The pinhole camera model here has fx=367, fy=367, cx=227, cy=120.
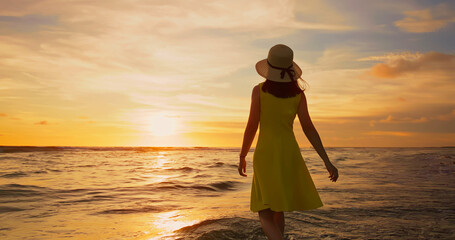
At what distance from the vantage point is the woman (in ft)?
11.7

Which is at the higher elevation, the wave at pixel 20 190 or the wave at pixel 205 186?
the wave at pixel 20 190

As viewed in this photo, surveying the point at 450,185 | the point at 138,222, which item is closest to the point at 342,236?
the point at 138,222

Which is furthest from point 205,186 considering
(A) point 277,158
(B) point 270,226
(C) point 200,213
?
(A) point 277,158

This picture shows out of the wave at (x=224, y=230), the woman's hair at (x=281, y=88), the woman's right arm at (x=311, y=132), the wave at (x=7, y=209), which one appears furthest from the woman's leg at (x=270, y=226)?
the wave at (x=7, y=209)

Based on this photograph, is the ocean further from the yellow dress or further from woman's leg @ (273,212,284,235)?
the yellow dress

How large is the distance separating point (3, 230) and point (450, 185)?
12.0m

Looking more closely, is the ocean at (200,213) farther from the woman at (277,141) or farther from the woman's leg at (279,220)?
the woman at (277,141)

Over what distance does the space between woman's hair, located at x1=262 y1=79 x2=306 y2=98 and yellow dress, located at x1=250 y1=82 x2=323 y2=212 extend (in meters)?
0.04

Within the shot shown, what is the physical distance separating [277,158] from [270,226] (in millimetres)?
686

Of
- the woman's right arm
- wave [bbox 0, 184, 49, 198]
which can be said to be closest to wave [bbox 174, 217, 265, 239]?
the woman's right arm

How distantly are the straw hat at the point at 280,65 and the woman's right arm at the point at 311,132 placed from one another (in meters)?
0.29

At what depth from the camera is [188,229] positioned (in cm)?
589

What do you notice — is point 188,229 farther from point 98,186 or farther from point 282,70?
point 98,186

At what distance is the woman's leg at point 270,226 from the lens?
3605 millimetres
